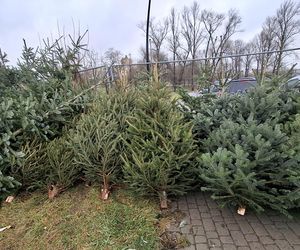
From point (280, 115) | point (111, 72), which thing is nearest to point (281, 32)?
point (111, 72)

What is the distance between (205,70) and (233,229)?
10.4 feet

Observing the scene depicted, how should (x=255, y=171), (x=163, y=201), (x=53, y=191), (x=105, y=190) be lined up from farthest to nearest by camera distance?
(x=53, y=191) < (x=105, y=190) < (x=163, y=201) < (x=255, y=171)

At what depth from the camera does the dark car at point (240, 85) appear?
4.29 meters

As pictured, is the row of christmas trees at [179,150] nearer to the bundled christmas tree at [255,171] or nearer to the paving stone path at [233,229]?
the bundled christmas tree at [255,171]

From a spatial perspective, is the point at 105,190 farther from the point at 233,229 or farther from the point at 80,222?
the point at 233,229

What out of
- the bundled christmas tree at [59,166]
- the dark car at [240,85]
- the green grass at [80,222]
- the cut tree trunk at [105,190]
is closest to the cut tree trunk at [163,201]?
the green grass at [80,222]

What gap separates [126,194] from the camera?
3.73 metres

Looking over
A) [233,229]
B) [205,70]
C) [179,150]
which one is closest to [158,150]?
[179,150]

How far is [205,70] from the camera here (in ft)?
17.0

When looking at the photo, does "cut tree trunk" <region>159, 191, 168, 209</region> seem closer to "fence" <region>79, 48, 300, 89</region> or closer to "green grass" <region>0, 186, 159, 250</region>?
"green grass" <region>0, 186, 159, 250</region>

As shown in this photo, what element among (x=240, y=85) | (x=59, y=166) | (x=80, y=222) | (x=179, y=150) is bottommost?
(x=80, y=222)

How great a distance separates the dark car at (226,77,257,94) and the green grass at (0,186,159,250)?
240 cm

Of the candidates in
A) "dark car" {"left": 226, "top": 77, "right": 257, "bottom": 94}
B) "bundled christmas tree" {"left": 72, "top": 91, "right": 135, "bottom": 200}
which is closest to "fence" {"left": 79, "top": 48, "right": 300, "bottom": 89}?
"dark car" {"left": 226, "top": 77, "right": 257, "bottom": 94}

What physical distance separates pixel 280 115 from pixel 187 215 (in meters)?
1.85
